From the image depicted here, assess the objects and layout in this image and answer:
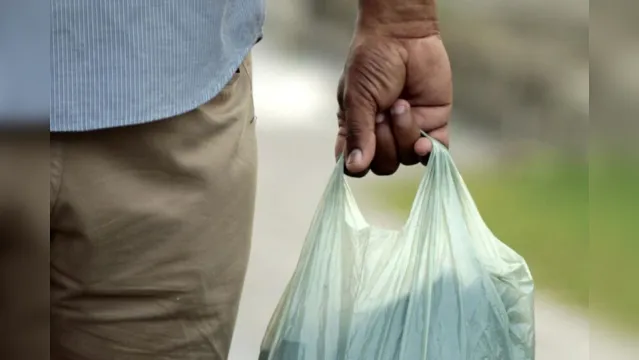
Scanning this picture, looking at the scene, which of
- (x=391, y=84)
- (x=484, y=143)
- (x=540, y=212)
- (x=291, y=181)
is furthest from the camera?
(x=291, y=181)

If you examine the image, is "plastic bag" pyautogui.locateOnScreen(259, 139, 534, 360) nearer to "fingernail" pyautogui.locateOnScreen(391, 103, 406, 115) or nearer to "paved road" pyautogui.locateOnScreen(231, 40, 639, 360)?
"fingernail" pyautogui.locateOnScreen(391, 103, 406, 115)

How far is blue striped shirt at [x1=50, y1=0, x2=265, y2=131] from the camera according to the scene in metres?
0.50

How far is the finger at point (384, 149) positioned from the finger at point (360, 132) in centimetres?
1

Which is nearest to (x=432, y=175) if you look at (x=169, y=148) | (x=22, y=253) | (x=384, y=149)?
(x=384, y=149)

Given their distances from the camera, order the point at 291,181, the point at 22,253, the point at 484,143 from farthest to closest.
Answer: the point at 291,181 < the point at 484,143 < the point at 22,253

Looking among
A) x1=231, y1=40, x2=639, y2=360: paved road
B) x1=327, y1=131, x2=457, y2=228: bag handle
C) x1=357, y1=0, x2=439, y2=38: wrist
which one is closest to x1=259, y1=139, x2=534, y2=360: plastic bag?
x1=327, y1=131, x2=457, y2=228: bag handle

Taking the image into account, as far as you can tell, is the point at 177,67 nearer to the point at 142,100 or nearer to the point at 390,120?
the point at 142,100

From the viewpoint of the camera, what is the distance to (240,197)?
64cm

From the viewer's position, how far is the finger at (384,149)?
687 millimetres

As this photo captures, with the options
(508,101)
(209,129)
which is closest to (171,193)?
(209,129)

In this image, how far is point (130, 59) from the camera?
522 mm

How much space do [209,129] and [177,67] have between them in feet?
0.21

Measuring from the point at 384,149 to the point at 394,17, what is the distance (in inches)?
4.8

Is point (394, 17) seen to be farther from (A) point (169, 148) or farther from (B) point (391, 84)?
(A) point (169, 148)
